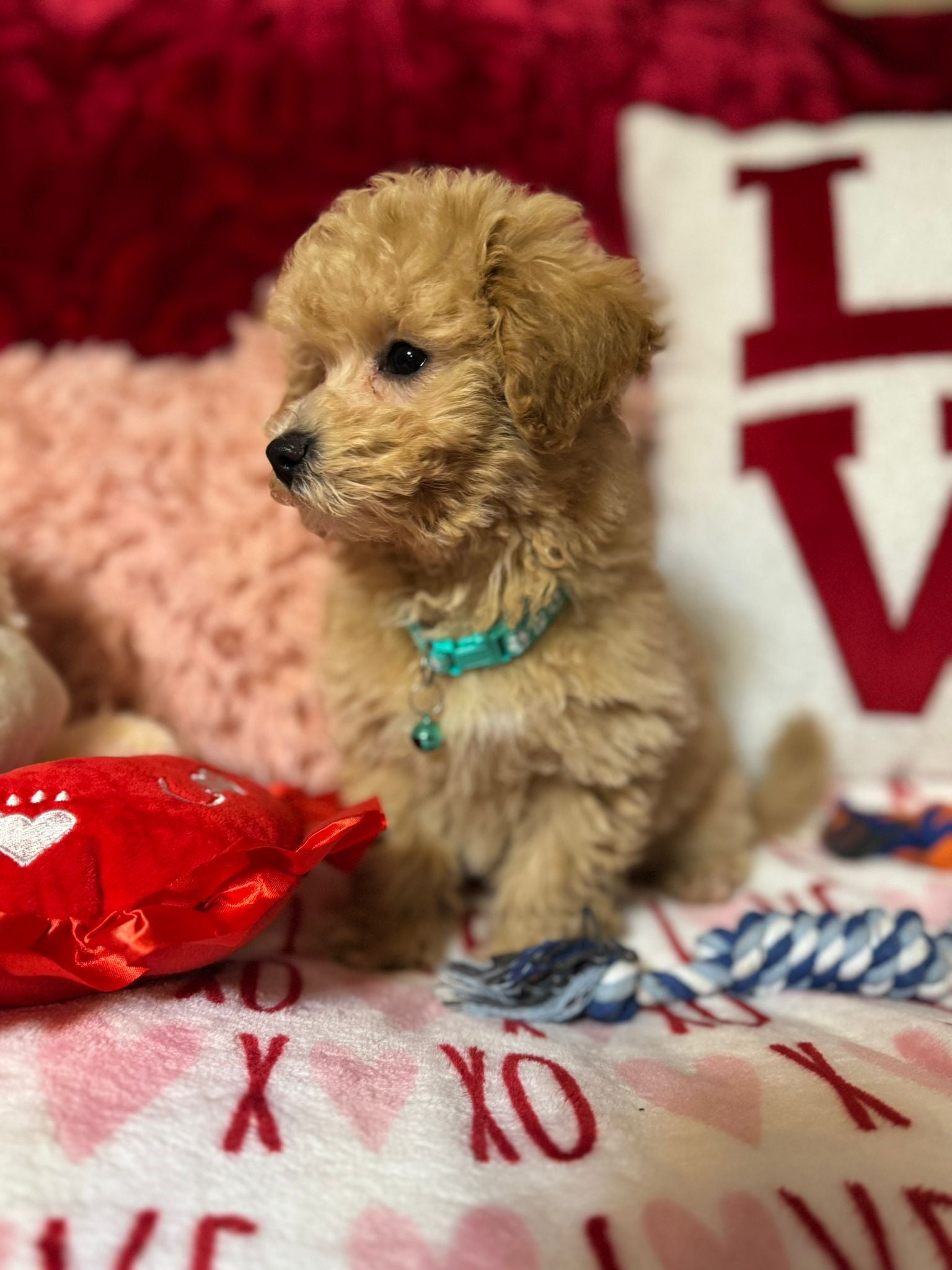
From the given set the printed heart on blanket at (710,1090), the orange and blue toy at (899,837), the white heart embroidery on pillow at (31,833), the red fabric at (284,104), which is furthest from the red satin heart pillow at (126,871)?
the red fabric at (284,104)

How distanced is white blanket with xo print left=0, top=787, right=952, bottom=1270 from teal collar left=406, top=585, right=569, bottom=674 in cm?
42

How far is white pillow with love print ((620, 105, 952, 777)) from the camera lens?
176cm

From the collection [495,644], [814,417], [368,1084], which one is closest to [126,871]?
[368,1084]

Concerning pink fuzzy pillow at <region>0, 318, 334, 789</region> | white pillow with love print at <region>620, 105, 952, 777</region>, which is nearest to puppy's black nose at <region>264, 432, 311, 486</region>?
pink fuzzy pillow at <region>0, 318, 334, 789</region>

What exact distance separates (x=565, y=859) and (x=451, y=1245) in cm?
65

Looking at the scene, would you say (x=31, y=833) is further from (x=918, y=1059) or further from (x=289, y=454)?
(x=918, y=1059)

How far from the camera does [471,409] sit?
1.12 meters

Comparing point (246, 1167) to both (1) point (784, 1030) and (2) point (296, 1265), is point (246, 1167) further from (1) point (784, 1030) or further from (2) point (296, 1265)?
(1) point (784, 1030)

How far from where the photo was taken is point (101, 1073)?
899 mm

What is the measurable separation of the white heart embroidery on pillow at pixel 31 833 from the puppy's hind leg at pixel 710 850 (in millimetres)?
969

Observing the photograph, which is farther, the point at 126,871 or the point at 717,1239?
the point at 126,871

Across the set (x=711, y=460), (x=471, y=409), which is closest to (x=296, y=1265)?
(x=471, y=409)

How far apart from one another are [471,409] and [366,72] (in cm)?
113

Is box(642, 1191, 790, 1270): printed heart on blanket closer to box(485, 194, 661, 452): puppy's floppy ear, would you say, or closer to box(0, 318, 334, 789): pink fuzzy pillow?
box(485, 194, 661, 452): puppy's floppy ear
